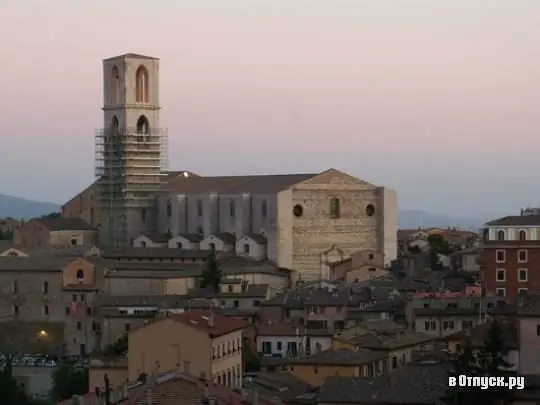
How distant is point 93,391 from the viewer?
35.6 m

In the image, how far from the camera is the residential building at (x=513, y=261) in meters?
52.4

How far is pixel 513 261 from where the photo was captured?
2085 inches

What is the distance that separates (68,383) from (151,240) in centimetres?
2728

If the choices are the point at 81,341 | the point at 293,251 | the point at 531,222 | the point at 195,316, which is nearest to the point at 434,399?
the point at 195,316

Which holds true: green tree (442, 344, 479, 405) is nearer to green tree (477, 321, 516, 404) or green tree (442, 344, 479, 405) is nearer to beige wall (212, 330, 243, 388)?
green tree (477, 321, 516, 404)

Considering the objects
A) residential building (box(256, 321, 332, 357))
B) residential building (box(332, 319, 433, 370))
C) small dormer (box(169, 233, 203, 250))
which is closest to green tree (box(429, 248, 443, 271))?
small dormer (box(169, 233, 203, 250))

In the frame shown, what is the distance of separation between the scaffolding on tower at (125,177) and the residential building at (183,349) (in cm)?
3391

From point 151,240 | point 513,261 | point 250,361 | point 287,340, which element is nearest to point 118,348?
point 250,361

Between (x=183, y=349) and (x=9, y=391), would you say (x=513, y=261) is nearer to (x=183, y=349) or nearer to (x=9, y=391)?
(x=9, y=391)

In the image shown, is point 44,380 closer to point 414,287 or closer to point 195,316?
point 195,316

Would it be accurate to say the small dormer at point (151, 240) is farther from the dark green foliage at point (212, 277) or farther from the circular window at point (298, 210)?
the dark green foliage at point (212, 277)

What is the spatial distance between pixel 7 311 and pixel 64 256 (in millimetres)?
4630

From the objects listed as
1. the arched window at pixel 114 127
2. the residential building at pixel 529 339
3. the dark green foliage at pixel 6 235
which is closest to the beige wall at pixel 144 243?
the arched window at pixel 114 127

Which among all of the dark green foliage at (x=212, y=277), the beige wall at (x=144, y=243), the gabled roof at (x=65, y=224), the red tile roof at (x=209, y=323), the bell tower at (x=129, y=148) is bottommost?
the red tile roof at (x=209, y=323)
